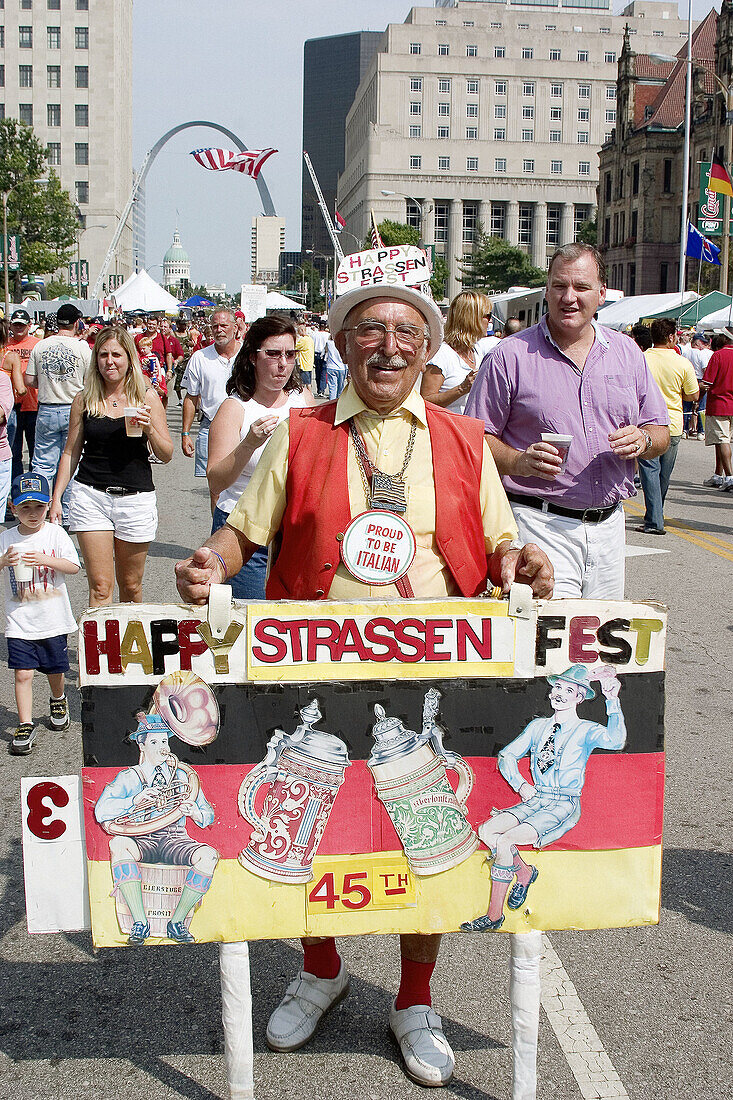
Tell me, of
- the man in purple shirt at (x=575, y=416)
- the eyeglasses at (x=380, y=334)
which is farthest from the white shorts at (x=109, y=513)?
the eyeglasses at (x=380, y=334)

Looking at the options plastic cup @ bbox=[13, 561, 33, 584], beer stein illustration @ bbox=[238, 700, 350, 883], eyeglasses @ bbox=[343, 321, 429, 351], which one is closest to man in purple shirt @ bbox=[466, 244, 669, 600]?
eyeglasses @ bbox=[343, 321, 429, 351]

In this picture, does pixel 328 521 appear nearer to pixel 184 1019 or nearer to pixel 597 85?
pixel 184 1019

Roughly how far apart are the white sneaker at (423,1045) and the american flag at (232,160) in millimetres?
36978

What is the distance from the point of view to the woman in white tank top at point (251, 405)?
5.20 meters

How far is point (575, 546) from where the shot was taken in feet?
15.1

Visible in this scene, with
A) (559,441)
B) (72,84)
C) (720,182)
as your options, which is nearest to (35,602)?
(559,441)

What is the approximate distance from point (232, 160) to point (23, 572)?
34.6 metres

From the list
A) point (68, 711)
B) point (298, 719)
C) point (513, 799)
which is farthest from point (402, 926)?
point (68, 711)

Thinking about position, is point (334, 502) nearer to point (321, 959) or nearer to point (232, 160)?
point (321, 959)

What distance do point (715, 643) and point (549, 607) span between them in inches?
215

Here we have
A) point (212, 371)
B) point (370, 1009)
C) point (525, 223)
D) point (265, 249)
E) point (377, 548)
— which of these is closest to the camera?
point (377, 548)

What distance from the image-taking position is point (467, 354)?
838 centimetres

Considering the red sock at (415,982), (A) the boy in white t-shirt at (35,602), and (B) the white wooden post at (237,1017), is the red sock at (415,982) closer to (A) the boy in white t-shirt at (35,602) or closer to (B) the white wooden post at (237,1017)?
(B) the white wooden post at (237,1017)

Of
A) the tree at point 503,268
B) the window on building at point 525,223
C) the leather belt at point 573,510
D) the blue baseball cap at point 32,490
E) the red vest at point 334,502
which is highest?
the window on building at point 525,223
